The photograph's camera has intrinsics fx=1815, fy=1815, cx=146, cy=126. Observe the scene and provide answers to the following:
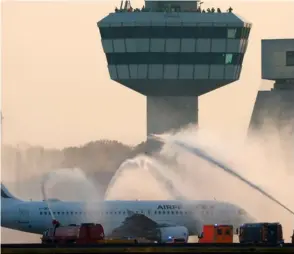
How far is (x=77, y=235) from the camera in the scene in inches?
5792

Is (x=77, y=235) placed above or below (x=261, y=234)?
below

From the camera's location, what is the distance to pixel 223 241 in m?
152

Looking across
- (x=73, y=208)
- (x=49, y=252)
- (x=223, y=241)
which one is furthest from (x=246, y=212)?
(x=49, y=252)

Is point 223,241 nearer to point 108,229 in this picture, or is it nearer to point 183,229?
point 183,229

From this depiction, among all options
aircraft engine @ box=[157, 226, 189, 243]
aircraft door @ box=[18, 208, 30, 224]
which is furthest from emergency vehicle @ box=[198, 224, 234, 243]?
aircraft door @ box=[18, 208, 30, 224]

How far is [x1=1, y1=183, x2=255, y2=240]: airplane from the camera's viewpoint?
17712 centimetres


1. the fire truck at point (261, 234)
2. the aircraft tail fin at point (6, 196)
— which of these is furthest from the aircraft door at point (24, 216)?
the fire truck at point (261, 234)

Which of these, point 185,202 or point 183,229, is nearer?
point 183,229

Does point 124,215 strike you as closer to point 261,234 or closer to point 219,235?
point 219,235

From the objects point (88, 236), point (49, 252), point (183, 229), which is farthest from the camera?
point (183, 229)

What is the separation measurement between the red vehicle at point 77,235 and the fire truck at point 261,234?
11844 millimetres

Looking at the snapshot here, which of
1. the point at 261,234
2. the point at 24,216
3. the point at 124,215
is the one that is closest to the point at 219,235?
the point at 261,234

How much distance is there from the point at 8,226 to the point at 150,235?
48.8ft

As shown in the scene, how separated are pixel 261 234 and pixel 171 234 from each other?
1937 cm
